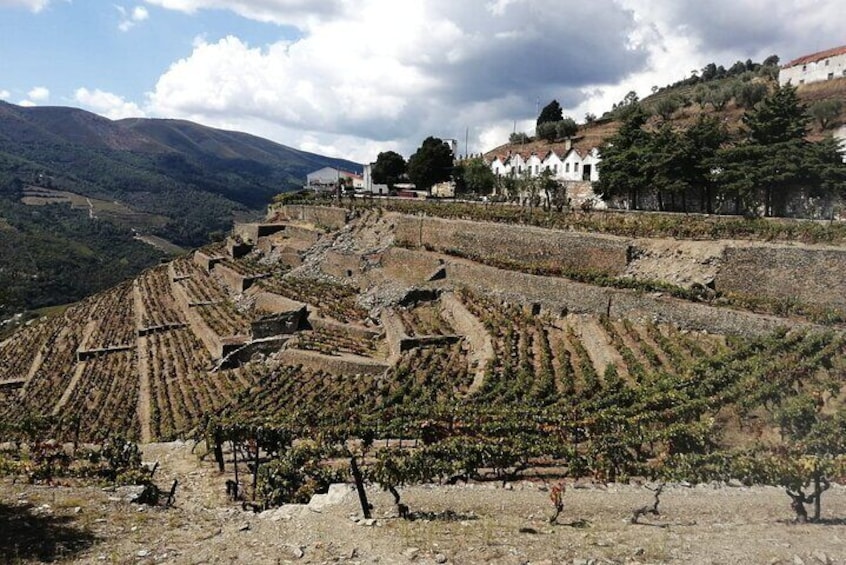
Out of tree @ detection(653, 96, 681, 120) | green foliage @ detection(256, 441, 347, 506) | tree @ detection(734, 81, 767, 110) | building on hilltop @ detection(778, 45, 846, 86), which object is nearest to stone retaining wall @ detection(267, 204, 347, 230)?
green foliage @ detection(256, 441, 347, 506)

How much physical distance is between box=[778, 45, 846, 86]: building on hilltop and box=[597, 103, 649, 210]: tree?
2491cm

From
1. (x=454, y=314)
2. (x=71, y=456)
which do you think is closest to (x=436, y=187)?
(x=454, y=314)

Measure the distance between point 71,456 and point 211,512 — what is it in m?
8.52

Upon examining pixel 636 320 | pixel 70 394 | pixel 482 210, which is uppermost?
pixel 482 210

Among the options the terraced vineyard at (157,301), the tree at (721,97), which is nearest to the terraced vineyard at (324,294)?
the terraced vineyard at (157,301)

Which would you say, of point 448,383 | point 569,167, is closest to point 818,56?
point 569,167

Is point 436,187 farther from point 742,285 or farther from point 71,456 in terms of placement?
point 71,456

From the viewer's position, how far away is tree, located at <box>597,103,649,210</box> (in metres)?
38.0

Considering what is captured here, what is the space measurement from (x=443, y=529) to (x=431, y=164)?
5221cm

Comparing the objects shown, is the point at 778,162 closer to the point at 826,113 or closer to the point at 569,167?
the point at 826,113

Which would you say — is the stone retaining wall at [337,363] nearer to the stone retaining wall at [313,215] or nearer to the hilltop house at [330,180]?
the stone retaining wall at [313,215]

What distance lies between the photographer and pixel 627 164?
38.7 metres

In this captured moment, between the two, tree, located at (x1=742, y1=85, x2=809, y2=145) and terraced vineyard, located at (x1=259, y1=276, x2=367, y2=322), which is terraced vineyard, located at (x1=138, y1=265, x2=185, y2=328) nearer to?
terraced vineyard, located at (x1=259, y1=276, x2=367, y2=322)

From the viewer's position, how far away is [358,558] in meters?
11.2
